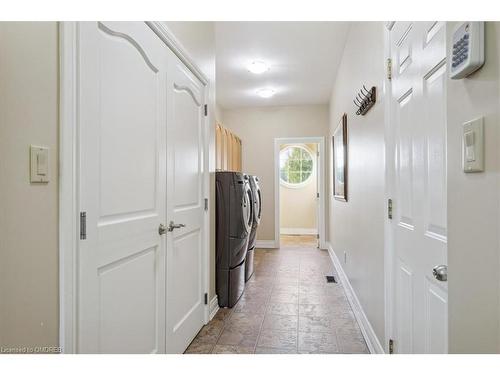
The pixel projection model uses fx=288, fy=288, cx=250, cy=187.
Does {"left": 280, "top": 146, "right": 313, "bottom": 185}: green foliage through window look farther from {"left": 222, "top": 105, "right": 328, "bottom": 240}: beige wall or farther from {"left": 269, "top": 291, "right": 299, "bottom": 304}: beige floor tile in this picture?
{"left": 269, "top": 291, "right": 299, "bottom": 304}: beige floor tile

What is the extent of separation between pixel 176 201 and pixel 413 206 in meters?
1.28

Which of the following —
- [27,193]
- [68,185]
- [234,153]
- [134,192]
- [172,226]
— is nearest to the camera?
[27,193]

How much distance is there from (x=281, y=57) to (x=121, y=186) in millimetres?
2798

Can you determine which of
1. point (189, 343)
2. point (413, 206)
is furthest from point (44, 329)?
point (413, 206)

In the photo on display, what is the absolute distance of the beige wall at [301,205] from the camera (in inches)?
274

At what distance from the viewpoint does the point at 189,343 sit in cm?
196

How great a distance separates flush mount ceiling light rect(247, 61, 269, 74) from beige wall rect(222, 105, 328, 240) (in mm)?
1691

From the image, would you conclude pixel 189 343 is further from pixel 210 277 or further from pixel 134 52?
pixel 134 52

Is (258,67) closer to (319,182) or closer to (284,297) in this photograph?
(319,182)

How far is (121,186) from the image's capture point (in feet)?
4.03

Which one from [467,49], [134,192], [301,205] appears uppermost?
[467,49]

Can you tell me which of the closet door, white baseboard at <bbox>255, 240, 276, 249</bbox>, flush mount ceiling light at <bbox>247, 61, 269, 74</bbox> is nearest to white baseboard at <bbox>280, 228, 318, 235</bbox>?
white baseboard at <bbox>255, 240, 276, 249</bbox>

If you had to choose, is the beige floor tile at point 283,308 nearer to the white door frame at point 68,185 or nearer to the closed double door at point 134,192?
the closed double door at point 134,192

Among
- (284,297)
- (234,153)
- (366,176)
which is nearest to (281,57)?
(234,153)
